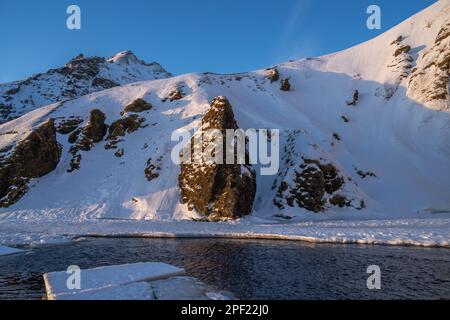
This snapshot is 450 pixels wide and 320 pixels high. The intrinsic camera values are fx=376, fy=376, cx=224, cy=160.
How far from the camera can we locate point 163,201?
47125 mm

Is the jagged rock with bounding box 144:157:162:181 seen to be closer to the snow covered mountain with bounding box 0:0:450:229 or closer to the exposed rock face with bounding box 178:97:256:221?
the snow covered mountain with bounding box 0:0:450:229

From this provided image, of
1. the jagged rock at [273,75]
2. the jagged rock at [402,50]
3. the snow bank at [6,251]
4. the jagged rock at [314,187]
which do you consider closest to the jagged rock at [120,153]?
the jagged rock at [314,187]

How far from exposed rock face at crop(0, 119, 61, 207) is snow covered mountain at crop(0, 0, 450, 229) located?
0.18 m

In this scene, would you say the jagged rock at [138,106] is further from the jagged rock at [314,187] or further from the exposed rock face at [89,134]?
the jagged rock at [314,187]

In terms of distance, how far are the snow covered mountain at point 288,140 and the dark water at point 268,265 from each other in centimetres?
1591

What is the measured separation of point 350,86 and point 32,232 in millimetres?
67750

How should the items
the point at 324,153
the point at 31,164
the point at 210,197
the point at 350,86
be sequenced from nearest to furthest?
the point at 210,197 < the point at 324,153 < the point at 31,164 < the point at 350,86

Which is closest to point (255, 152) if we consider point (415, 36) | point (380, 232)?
point (380, 232)

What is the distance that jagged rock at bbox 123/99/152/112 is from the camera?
227 ft

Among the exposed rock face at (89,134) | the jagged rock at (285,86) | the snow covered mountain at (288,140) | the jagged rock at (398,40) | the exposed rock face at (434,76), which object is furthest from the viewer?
the jagged rock at (398,40)

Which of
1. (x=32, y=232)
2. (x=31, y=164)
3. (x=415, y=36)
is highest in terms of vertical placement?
(x=415, y=36)

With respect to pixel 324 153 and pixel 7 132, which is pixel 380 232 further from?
pixel 7 132

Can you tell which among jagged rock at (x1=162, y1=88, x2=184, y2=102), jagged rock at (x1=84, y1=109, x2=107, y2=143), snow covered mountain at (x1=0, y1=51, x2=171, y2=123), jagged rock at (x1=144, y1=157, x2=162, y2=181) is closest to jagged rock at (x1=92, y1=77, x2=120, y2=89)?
snow covered mountain at (x1=0, y1=51, x2=171, y2=123)

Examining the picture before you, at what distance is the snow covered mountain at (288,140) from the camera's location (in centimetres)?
4712
